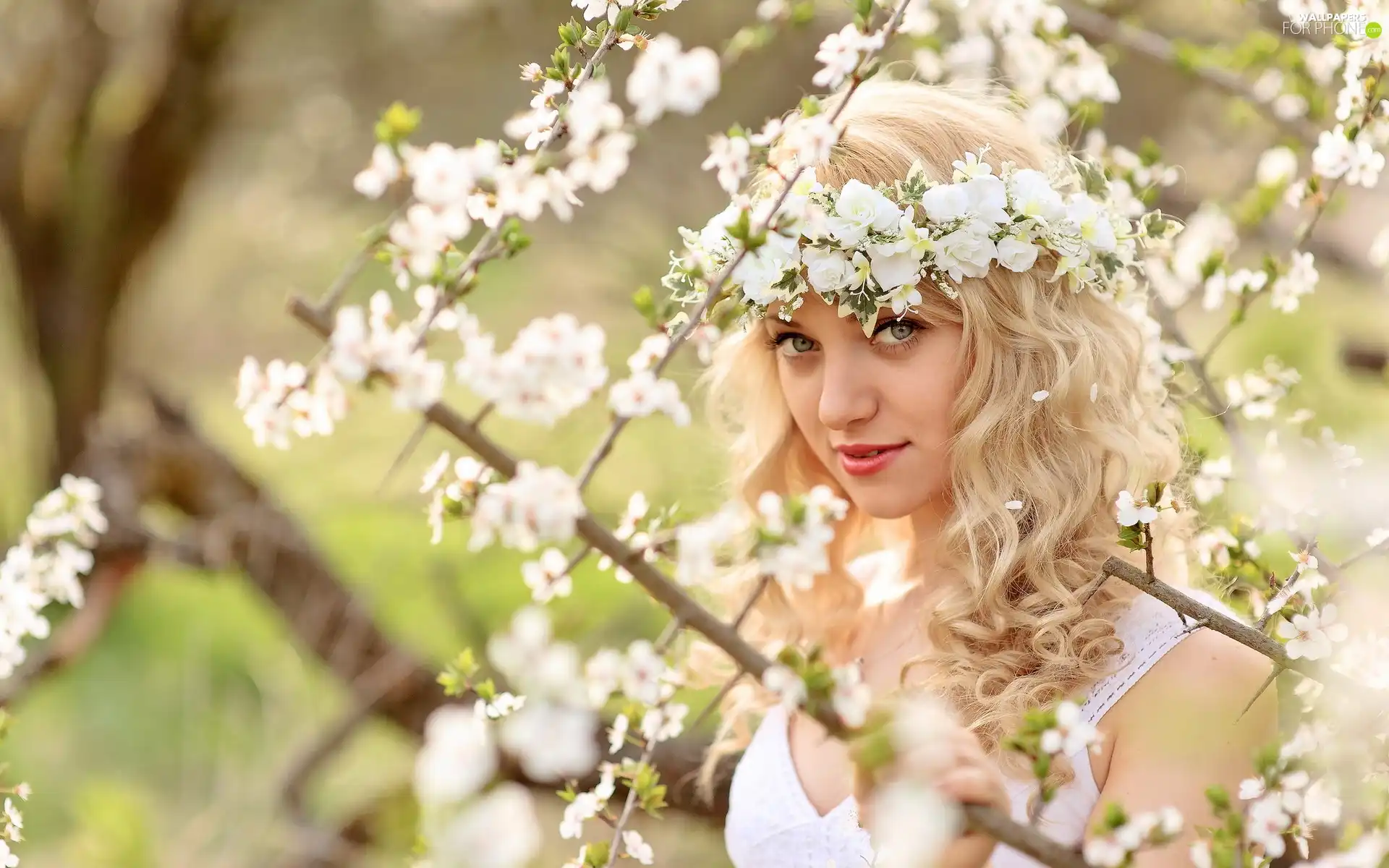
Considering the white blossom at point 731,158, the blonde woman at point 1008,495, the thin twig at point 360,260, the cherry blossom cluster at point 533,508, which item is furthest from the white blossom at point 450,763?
the blonde woman at point 1008,495

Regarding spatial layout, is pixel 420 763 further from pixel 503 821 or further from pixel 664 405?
pixel 664 405

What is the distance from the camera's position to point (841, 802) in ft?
5.78

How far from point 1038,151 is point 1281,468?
1.95 feet

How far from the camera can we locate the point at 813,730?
1.89 metres

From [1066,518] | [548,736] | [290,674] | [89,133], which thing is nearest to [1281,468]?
[1066,518]

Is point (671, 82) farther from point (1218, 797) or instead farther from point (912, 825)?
point (1218, 797)

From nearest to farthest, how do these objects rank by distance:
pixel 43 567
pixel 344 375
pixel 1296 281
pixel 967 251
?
pixel 344 375, pixel 43 567, pixel 967 251, pixel 1296 281

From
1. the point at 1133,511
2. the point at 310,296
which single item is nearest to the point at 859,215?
the point at 1133,511

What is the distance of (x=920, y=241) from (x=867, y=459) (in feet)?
1.04

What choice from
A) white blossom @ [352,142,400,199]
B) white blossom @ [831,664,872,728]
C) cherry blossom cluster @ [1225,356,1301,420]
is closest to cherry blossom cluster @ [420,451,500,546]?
white blossom @ [352,142,400,199]

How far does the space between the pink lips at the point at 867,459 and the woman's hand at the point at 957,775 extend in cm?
65

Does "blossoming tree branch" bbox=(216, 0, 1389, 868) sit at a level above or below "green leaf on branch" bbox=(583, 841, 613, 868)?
above

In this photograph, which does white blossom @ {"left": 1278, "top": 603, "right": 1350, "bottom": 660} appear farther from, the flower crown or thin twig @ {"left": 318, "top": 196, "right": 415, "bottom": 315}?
thin twig @ {"left": 318, "top": 196, "right": 415, "bottom": 315}

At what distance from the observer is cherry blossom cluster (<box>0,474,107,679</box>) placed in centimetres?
144
